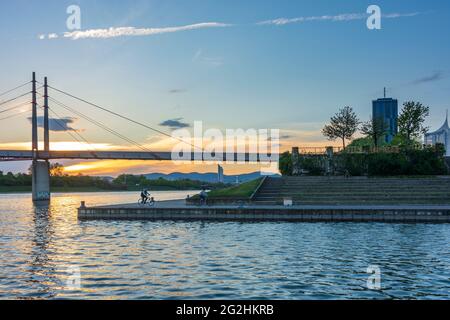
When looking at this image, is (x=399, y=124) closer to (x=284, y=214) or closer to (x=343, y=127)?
(x=343, y=127)

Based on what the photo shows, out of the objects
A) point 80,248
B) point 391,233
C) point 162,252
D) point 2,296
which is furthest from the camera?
point 391,233

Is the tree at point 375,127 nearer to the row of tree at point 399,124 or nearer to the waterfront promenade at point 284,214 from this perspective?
the row of tree at point 399,124

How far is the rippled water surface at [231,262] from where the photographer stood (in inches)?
611

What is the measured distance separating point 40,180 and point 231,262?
79129 millimetres

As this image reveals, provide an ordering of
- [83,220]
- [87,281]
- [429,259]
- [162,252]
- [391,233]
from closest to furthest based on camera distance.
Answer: [87,281] → [429,259] → [162,252] → [391,233] → [83,220]

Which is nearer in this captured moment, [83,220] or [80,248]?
[80,248]

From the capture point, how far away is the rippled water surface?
50.9 feet

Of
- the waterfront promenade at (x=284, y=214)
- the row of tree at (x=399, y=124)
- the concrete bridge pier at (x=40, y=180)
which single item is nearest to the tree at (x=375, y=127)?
the row of tree at (x=399, y=124)

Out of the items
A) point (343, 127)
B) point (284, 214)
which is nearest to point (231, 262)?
point (284, 214)

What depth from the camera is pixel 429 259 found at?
68.7 feet

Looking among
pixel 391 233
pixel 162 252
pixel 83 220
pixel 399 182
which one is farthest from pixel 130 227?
pixel 399 182

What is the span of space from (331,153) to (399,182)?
13391 millimetres
